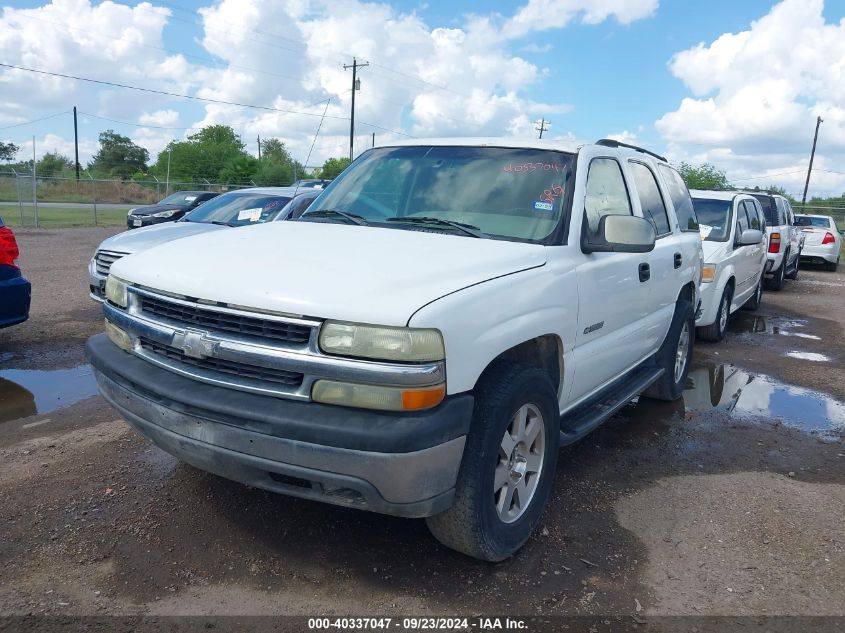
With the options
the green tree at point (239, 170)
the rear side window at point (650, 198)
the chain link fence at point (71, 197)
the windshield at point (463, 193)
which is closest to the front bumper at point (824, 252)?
the rear side window at point (650, 198)

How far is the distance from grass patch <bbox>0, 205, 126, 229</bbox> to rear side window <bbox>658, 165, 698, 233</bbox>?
897 inches

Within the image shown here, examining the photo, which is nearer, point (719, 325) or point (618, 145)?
point (618, 145)

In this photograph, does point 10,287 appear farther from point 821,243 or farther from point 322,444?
point 821,243

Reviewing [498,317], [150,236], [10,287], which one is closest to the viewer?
[498,317]

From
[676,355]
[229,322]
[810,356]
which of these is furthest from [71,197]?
[229,322]

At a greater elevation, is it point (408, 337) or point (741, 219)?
point (741, 219)

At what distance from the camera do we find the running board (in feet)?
12.1

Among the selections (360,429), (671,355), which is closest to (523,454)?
(360,429)

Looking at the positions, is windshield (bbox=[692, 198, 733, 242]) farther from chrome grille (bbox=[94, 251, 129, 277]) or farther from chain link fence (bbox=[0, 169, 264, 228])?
chain link fence (bbox=[0, 169, 264, 228])

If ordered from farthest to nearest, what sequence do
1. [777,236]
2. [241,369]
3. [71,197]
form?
[71,197], [777,236], [241,369]

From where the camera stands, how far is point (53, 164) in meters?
60.0

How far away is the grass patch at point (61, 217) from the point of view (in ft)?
79.4

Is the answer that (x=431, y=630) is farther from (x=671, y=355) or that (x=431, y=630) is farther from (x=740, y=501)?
(x=671, y=355)

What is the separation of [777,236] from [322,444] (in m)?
12.2
